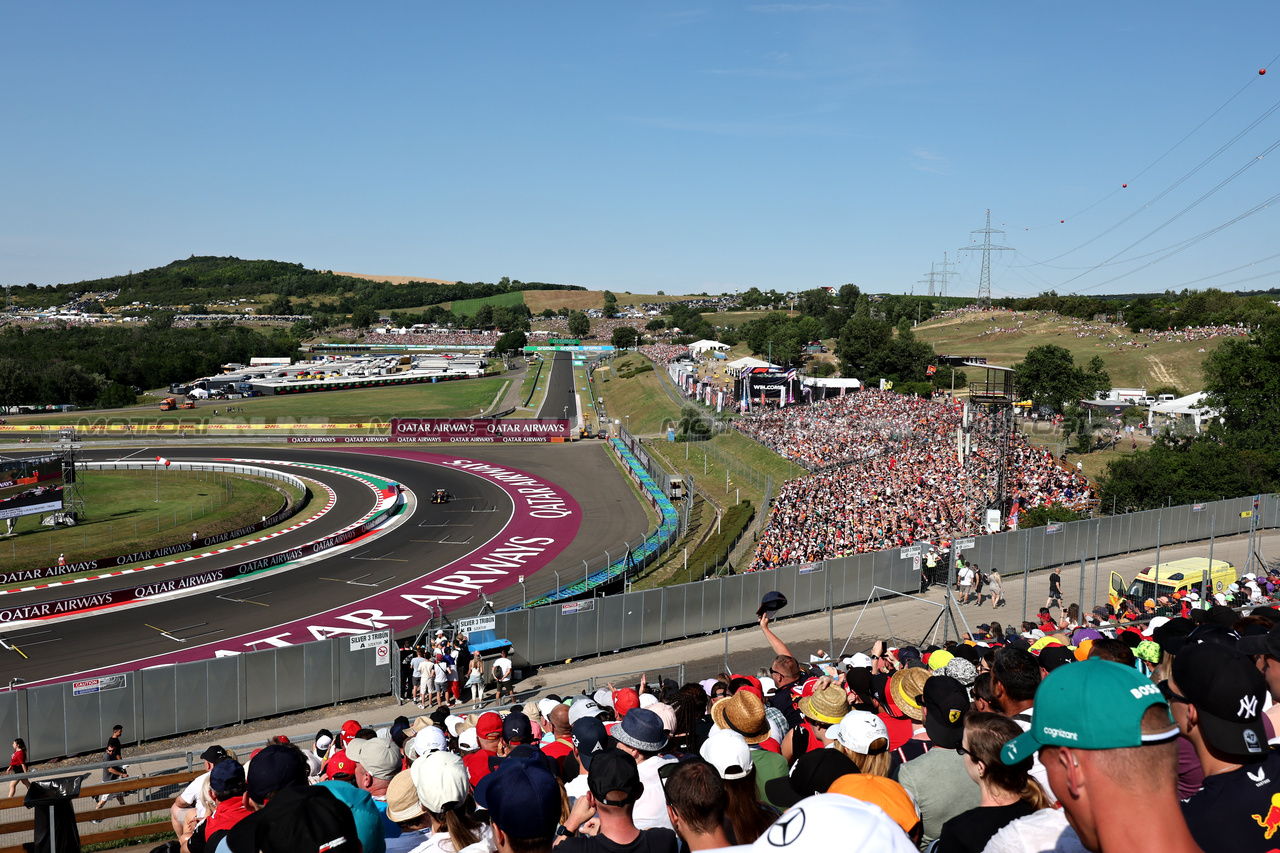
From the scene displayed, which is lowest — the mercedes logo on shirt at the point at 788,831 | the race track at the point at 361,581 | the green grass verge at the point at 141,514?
the race track at the point at 361,581

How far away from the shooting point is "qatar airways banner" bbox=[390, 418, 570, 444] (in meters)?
68.8

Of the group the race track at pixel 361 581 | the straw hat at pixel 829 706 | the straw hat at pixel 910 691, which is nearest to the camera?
the straw hat at pixel 829 706

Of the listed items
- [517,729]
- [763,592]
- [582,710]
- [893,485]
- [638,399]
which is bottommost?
[763,592]

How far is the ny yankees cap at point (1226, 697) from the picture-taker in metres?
3.58

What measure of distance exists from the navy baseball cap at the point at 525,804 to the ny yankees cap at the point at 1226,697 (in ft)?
9.15

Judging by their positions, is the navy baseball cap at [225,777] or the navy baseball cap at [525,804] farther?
the navy baseball cap at [225,777]

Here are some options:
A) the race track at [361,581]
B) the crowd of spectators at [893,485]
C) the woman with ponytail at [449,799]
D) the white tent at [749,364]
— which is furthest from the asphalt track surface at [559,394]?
the woman with ponytail at [449,799]

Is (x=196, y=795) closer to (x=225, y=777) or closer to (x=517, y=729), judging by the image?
(x=225, y=777)

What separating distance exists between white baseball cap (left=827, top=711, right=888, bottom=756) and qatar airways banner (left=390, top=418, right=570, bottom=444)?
63523 mm

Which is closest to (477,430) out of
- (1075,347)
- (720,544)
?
(720,544)

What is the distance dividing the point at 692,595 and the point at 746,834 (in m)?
19.8

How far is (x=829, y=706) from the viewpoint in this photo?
6.86 meters

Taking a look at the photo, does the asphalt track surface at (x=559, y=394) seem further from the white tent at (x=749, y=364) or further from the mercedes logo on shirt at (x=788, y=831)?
the mercedes logo on shirt at (x=788, y=831)

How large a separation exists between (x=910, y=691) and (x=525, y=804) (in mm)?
4338
